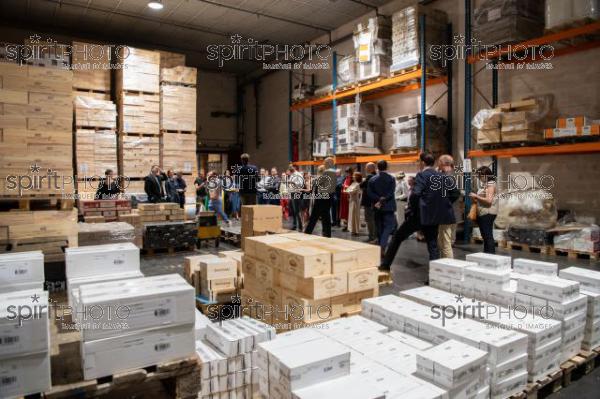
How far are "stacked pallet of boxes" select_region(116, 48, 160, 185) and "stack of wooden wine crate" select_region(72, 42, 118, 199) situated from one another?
12.7 inches

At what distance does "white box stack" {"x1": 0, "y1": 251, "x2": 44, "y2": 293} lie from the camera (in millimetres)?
3027

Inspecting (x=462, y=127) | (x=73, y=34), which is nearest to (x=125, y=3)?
(x=73, y=34)

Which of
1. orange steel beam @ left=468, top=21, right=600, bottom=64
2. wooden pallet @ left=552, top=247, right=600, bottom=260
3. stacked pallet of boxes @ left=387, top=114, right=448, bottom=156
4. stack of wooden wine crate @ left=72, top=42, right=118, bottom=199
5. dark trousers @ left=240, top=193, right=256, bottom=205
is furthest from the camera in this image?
stack of wooden wine crate @ left=72, top=42, right=118, bottom=199

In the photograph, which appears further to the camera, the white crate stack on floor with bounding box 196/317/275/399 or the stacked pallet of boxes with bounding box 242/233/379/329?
the stacked pallet of boxes with bounding box 242/233/379/329

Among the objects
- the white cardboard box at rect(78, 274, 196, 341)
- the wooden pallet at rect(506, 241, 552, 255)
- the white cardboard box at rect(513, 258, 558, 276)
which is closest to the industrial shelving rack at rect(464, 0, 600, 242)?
the wooden pallet at rect(506, 241, 552, 255)

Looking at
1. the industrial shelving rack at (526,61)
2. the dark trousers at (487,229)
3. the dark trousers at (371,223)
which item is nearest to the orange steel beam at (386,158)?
the industrial shelving rack at (526,61)

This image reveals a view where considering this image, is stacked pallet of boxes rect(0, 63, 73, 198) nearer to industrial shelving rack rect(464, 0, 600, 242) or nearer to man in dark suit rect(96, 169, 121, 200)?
man in dark suit rect(96, 169, 121, 200)

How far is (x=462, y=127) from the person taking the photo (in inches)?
401

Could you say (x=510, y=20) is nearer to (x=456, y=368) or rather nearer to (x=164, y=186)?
(x=456, y=368)

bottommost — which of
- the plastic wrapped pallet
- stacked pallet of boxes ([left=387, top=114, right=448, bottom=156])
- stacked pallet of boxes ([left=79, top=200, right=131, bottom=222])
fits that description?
stacked pallet of boxes ([left=79, top=200, right=131, bottom=222])

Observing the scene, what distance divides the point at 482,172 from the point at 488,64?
4389 mm

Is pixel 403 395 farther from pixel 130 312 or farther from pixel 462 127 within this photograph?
pixel 462 127

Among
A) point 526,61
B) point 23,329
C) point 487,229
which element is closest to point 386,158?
A: point 526,61

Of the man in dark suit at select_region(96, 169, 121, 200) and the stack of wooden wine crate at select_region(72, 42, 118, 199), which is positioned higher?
the stack of wooden wine crate at select_region(72, 42, 118, 199)
